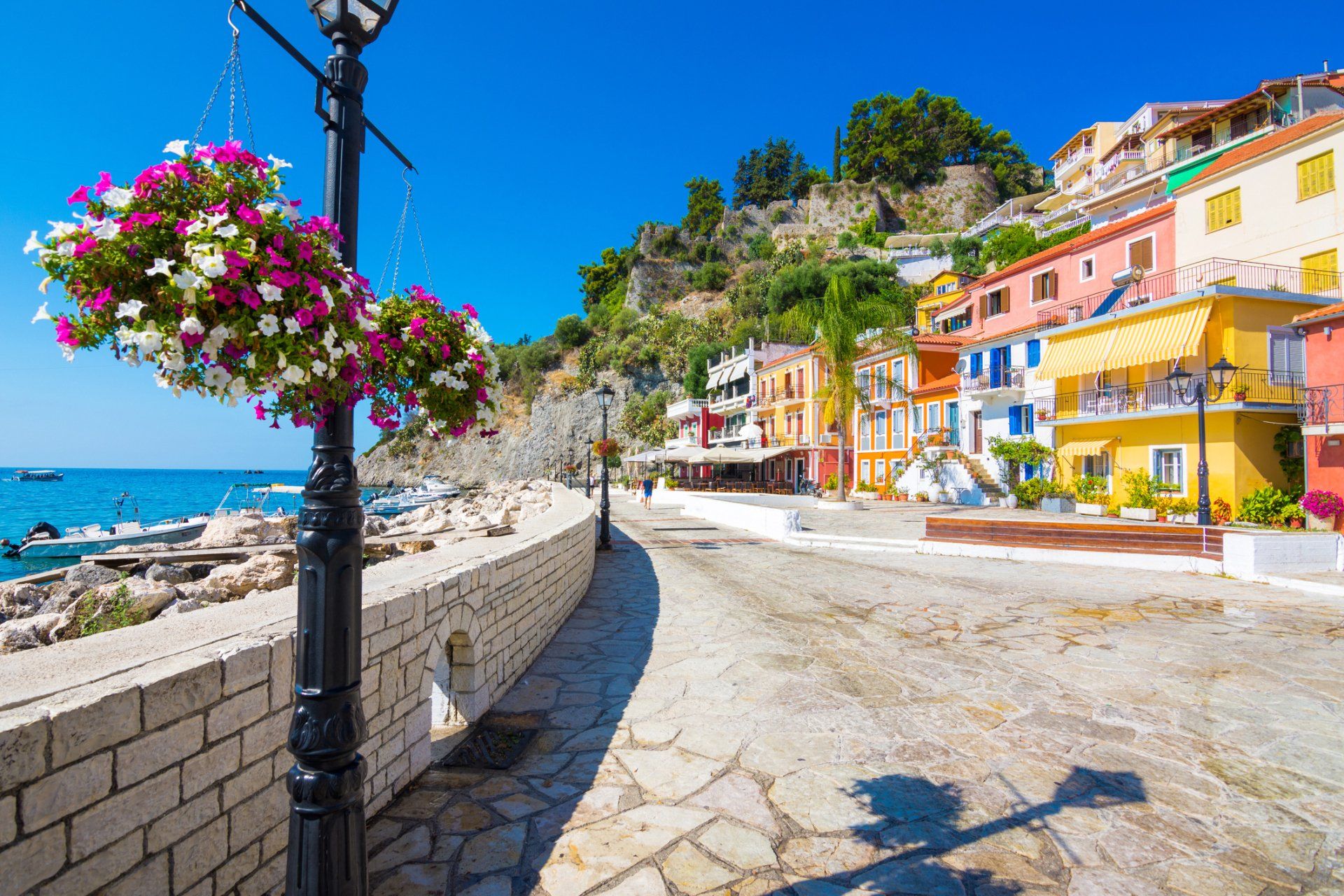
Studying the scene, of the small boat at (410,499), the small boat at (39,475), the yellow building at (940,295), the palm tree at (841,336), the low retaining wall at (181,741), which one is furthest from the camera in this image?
the small boat at (39,475)

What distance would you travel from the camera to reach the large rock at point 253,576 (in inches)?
272

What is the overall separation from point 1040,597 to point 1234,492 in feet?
44.8

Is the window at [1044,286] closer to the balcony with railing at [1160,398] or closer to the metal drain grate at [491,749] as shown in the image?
the balcony with railing at [1160,398]

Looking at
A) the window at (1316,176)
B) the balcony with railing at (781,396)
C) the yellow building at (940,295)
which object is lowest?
the balcony with railing at (781,396)

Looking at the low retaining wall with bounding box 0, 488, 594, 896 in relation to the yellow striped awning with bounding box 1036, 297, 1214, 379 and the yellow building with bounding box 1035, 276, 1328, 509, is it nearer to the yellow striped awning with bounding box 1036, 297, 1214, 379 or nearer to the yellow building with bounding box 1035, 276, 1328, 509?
the yellow building with bounding box 1035, 276, 1328, 509

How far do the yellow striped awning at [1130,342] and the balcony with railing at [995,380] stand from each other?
1423 mm

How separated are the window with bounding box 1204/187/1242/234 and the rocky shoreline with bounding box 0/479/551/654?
24994mm

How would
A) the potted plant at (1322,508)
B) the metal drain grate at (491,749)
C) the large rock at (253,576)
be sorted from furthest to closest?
the potted plant at (1322,508)
the large rock at (253,576)
the metal drain grate at (491,749)

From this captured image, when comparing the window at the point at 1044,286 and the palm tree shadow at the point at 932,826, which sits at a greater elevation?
the window at the point at 1044,286

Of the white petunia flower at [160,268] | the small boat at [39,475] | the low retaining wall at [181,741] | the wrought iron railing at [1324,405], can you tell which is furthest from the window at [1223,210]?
A: the small boat at [39,475]

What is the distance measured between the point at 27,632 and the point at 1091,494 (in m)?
26.6

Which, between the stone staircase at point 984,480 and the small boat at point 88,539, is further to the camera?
the stone staircase at point 984,480

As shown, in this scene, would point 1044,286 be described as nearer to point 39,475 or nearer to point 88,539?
point 88,539

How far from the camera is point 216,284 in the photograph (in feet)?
6.09
